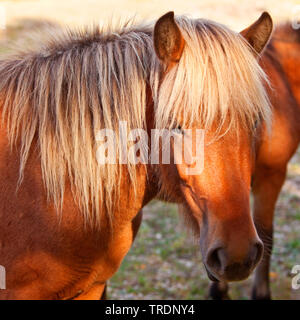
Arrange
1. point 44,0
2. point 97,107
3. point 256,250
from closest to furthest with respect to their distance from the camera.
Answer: point 256,250 < point 97,107 < point 44,0

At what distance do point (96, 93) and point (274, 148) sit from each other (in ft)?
7.65

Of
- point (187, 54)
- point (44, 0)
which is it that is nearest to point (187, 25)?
point (187, 54)

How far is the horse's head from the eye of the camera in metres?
1.90

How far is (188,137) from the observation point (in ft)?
6.51

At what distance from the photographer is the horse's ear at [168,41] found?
1985 millimetres

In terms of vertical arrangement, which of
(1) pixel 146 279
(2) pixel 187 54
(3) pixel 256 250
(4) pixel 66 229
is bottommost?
(1) pixel 146 279

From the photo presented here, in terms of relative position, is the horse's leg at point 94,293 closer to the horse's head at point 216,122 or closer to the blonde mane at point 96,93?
the blonde mane at point 96,93

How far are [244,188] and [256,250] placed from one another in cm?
28

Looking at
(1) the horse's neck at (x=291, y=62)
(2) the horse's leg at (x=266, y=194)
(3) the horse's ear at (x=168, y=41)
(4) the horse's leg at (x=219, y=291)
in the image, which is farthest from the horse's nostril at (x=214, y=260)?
(1) the horse's neck at (x=291, y=62)

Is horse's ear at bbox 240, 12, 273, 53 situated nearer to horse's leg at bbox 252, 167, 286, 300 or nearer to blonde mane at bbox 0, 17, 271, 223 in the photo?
blonde mane at bbox 0, 17, 271, 223

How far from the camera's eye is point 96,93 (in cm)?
225

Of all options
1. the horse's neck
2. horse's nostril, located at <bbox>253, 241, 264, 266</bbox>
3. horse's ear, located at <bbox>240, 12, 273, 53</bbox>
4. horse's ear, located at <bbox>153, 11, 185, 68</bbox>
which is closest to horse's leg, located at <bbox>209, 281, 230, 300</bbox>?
the horse's neck

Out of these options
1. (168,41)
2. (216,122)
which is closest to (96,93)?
(168,41)
